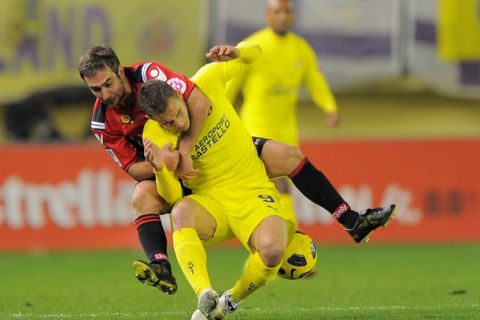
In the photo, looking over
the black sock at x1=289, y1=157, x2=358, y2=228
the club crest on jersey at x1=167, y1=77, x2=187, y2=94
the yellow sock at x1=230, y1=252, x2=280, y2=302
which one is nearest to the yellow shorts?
the yellow sock at x1=230, y1=252, x2=280, y2=302

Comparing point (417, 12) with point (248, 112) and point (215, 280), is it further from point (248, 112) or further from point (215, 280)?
point (215, 280)

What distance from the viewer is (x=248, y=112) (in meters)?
12.2

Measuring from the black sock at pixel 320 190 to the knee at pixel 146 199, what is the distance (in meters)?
0.98

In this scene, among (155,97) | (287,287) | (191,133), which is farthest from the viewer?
(287,287)

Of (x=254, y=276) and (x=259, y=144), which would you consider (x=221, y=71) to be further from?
(x=254, y=276)

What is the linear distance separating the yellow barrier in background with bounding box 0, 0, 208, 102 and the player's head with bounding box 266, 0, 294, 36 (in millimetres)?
5632

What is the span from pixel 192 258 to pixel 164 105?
97 centimetres

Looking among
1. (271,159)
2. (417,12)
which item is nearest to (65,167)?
(417,12)

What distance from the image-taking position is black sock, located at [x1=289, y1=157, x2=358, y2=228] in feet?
28.0

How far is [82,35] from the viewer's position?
17.9m

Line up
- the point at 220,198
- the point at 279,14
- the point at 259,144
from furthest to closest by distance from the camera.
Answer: the point at 279,14 → the point at 259,144 → the point at 220,198

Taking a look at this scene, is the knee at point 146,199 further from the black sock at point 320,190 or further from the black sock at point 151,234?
the black sock at point 320,190

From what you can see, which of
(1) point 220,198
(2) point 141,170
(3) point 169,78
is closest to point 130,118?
(2) point 141,170

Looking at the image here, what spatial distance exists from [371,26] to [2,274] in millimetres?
7530
